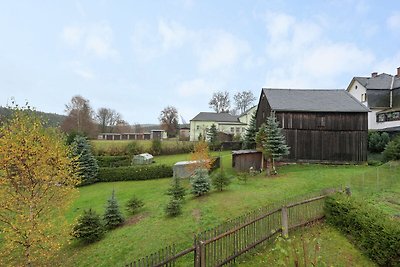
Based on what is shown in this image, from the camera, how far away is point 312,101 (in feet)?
92.8

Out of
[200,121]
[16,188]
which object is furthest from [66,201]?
[200,121]

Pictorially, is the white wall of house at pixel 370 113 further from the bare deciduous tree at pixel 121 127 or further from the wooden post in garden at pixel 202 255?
the bare deciduous tree at pixel 121 127

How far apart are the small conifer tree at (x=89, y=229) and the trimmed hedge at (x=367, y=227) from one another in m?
11.5

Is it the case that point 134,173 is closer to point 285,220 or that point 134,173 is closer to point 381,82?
point 285,220

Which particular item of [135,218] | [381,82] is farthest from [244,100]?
[135,218]

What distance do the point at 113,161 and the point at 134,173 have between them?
7347 mm

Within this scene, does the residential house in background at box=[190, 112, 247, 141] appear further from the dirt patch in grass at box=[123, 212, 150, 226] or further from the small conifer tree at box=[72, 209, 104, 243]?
the small conifer tree at box=[72, 209, 104, 243]

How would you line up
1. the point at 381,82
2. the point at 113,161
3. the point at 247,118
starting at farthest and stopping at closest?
1. the point at 247,118
2. the point at 381,82
3. the point at 113,161

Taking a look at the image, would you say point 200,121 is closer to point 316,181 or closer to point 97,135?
point 97,135

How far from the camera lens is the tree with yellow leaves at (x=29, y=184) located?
1005 centimetres

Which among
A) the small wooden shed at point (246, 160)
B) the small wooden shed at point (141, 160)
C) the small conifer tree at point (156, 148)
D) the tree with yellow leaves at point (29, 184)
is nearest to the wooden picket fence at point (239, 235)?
the tree with yellow leaves at point (29, 184)

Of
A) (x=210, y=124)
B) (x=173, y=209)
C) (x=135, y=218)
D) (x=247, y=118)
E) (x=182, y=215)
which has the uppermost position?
(x=247, y=118)

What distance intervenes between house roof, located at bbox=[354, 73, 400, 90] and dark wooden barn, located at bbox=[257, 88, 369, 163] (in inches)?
613


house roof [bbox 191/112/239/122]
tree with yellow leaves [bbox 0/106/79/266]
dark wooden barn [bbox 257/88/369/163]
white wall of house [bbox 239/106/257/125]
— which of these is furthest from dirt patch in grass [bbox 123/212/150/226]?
white wall of house [bbox 239/106/257/125]
